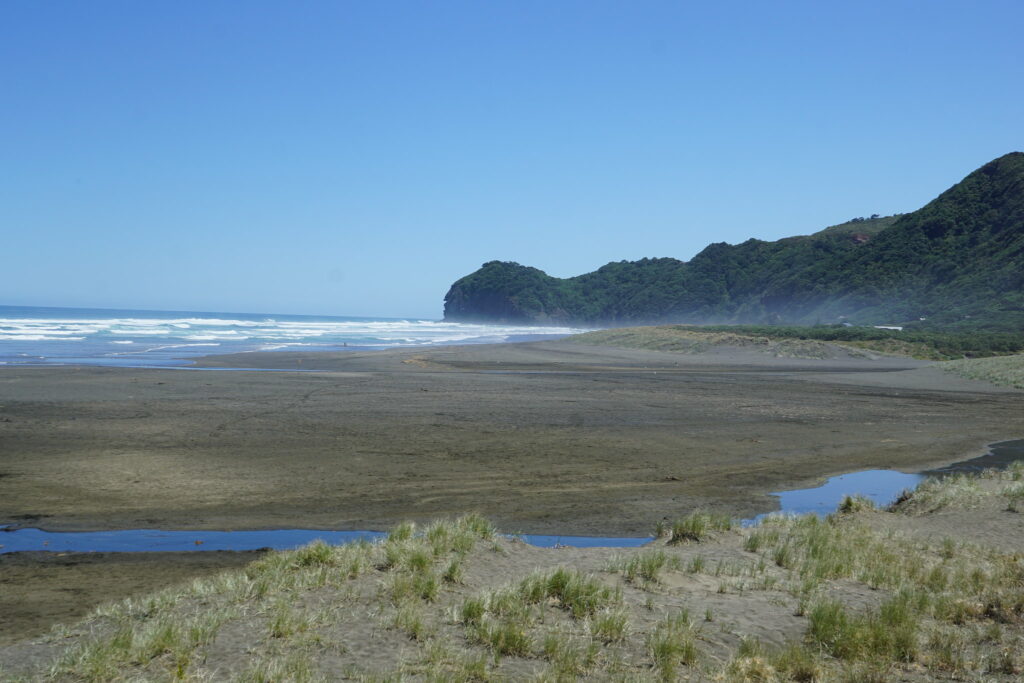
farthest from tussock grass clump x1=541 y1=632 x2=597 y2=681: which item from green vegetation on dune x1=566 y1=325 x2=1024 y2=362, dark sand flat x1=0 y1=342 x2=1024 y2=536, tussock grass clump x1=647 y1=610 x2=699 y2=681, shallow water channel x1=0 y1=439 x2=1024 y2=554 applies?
green vegetation on dune x1=566 y1=325 x2=1024 y2=362

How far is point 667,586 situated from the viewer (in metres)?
7.45

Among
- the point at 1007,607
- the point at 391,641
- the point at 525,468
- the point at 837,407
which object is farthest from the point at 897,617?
the point at 837,407

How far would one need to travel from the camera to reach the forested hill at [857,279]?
8475 centimetres

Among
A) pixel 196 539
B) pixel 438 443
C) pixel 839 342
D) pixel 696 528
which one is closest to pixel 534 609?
pixel 696 528

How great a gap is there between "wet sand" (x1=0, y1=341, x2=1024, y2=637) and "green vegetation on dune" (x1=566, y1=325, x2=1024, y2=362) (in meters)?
21.1

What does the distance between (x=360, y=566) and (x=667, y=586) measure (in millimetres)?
2818

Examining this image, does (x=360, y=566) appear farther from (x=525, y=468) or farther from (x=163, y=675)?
(x=525, y=468)

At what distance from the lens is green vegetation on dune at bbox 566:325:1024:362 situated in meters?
50.7

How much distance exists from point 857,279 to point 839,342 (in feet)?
176

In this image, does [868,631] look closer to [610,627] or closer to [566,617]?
[610,627]

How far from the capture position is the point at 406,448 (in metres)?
15.6

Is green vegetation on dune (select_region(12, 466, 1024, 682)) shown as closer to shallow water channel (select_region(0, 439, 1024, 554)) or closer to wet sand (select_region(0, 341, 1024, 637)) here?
shallow water channel (select_region(0, 439, 1024, 554))

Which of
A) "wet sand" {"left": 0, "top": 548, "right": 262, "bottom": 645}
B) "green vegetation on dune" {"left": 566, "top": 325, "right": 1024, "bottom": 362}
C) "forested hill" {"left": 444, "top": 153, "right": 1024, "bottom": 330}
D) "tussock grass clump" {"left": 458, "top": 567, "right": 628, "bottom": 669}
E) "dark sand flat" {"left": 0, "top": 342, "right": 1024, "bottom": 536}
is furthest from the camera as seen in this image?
"forested hill" {"left": 444, "top": 153, "right": 1024, "bottom": 330}

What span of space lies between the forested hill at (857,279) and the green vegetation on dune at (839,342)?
1421 cm
